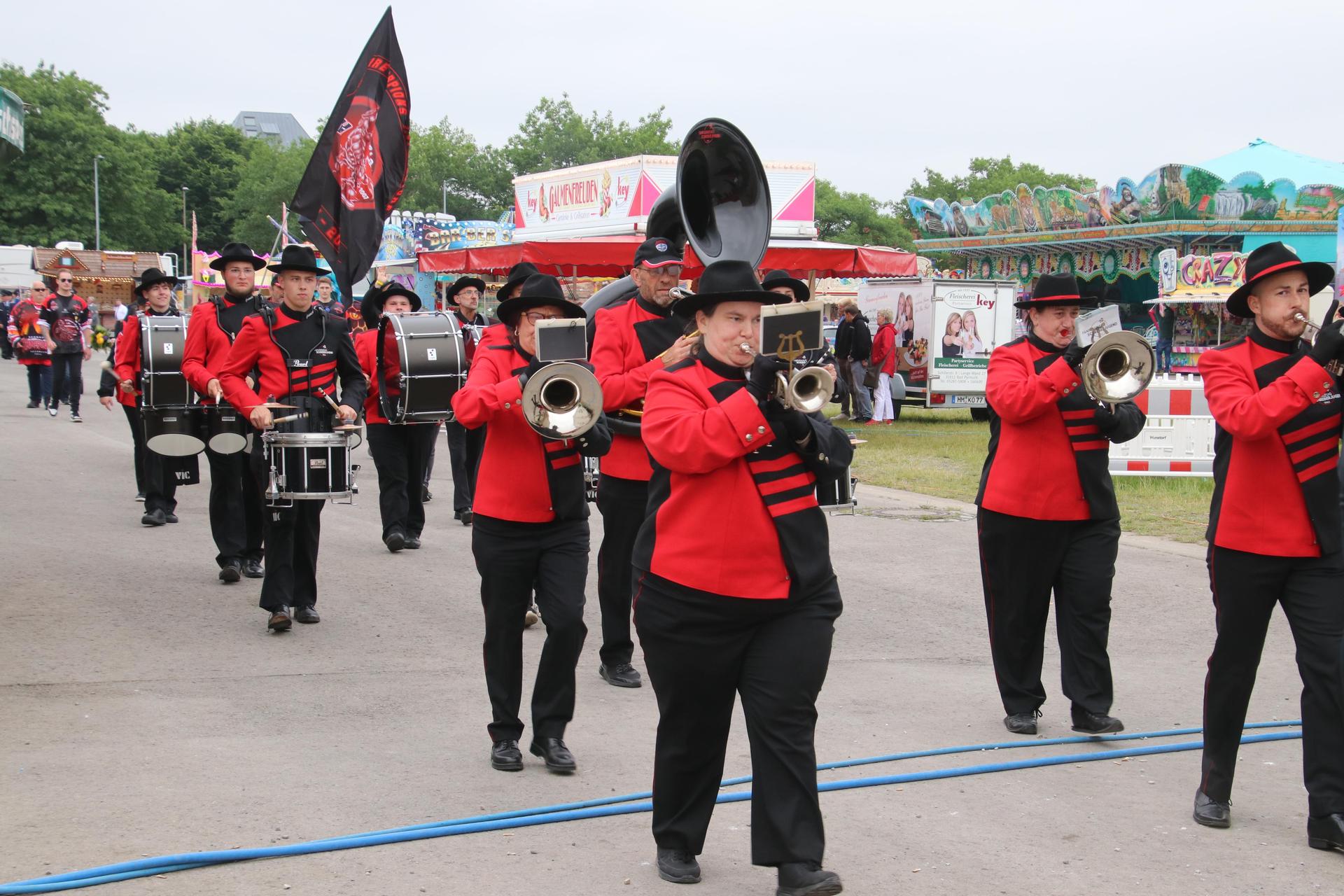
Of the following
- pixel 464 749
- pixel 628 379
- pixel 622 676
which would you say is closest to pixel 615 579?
pixel 622 676

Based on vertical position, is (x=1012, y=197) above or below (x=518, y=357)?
above

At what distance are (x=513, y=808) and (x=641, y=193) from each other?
17648mm

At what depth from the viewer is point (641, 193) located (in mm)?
21859

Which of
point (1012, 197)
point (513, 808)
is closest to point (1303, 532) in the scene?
point (513, 808)

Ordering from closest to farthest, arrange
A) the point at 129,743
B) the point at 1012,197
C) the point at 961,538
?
1. the point at 129,743
2. the point at 961,538
3. the point at 1012,197

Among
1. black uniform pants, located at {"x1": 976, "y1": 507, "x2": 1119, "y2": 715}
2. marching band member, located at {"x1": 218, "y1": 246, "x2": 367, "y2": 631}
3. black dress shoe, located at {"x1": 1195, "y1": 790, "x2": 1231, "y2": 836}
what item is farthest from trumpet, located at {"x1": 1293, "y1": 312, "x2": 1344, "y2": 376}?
marching band member, located at {"x1": 218, "y1": 246, "x2": 367, "y2": 631}

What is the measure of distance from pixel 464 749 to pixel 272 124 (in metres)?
170

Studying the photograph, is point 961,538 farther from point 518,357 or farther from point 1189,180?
point 1189,180

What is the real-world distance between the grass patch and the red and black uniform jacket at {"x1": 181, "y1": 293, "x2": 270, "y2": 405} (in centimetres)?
460

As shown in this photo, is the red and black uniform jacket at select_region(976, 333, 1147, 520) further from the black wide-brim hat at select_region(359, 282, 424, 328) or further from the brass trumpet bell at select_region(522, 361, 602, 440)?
the black wide-brim hat at select_region(359, 282, 424, 328)

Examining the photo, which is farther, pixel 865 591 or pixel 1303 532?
pixel 865 591

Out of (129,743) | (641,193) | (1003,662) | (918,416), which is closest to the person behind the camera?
(129,743)

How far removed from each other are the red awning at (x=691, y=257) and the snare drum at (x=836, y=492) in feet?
43.3

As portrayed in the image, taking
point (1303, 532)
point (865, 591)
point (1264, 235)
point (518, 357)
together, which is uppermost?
point (1264, 235)
